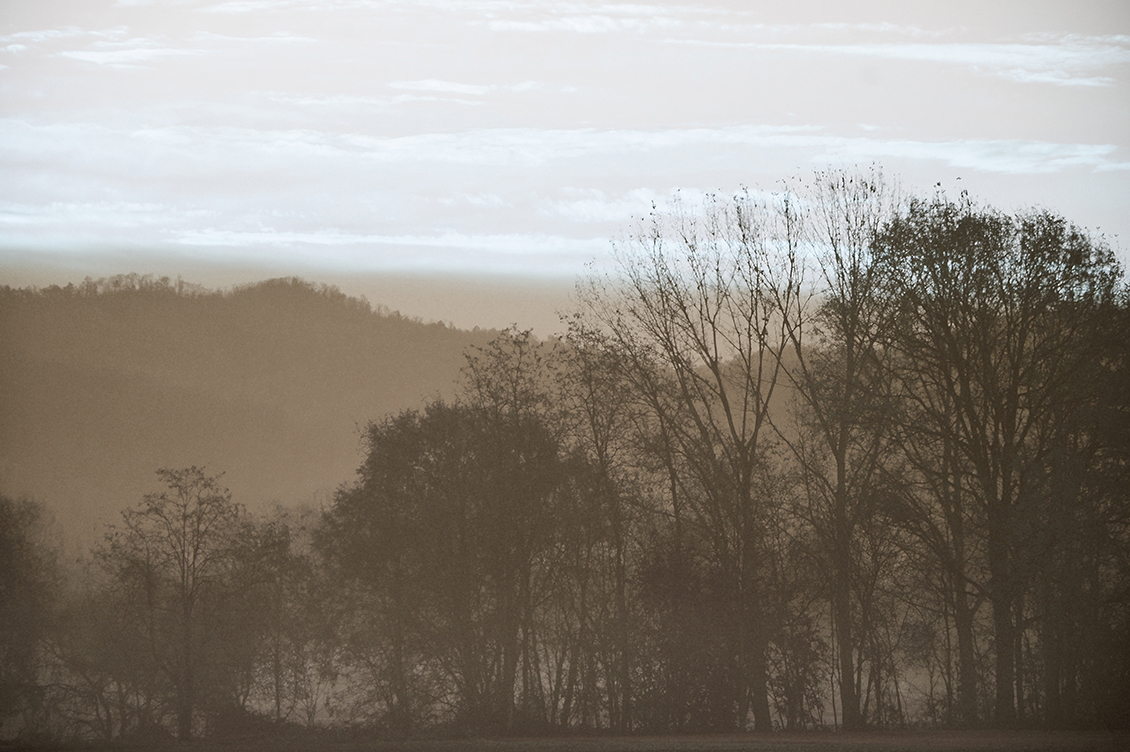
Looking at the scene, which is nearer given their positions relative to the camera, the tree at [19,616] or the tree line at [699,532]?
the tree line at [699,532]

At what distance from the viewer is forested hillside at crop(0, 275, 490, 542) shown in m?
60.7

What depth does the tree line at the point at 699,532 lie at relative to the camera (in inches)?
941

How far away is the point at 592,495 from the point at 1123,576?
14.9 meters

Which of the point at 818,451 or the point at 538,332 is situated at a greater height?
the point at 538,332

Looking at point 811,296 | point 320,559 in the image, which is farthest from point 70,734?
point 811,296

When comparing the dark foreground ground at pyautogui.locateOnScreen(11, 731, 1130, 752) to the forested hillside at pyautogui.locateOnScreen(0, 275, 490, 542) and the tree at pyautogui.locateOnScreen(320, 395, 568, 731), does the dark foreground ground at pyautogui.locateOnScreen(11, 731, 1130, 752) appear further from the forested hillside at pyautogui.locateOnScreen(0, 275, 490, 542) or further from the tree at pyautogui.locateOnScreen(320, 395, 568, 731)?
the forested hillside at pyautogui.locateOnScreen(0, 275, 490, 542)

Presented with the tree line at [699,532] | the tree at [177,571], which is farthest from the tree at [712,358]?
the tree at [177,571]

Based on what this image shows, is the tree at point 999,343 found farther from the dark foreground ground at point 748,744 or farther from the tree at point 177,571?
the tree at point 177,571

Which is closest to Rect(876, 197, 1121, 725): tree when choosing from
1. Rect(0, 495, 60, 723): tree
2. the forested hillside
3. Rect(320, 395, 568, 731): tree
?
Rect(320, 395, 568, 731): tree

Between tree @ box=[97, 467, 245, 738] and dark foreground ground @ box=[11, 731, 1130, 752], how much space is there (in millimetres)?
8589

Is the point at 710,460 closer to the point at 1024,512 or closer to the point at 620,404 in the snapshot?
the point at 620,404

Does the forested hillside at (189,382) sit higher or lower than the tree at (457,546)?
higher

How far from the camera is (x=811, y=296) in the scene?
29.4m

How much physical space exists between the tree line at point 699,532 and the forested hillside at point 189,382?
73.0 feet
